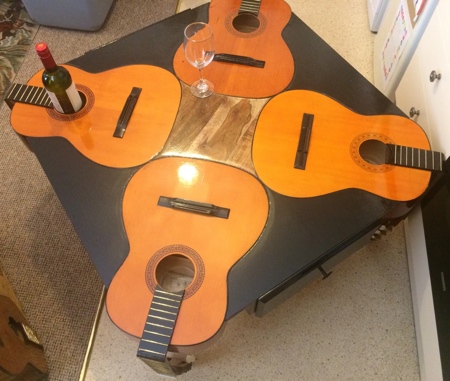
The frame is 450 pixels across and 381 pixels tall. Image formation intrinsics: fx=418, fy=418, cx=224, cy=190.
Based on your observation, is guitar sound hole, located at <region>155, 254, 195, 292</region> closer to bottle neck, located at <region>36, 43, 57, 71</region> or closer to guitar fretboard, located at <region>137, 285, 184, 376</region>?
guitar fretboard, located at <region>137, 285, 184, 376</region>

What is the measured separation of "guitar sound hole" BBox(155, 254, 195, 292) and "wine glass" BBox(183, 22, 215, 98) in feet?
1.94

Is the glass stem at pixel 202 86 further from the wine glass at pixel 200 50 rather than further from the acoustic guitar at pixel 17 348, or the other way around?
the acoustic guitar at pixel 17 348

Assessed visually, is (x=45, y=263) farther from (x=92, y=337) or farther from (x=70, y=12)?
(x=70, y=12)

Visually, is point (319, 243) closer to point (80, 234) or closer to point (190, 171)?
point (190, 171)

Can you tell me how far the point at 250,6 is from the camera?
65.1 inches

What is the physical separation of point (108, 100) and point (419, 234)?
1212 millimetres

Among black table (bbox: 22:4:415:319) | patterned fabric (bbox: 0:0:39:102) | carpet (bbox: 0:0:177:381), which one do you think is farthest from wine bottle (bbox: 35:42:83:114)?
patterned fabric (bbox: 0:0:39:102)

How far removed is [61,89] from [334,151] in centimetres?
90

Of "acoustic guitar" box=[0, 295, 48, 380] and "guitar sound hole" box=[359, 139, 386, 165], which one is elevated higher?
"guitar sound hole" box=[359, 139, 386, 165]

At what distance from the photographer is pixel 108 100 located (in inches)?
57.1

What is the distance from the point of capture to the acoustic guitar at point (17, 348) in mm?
1198

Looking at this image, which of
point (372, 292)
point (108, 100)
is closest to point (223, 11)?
point (108, 100)

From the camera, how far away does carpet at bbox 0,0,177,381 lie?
154 cm

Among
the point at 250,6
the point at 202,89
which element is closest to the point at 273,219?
the point at 202,89
